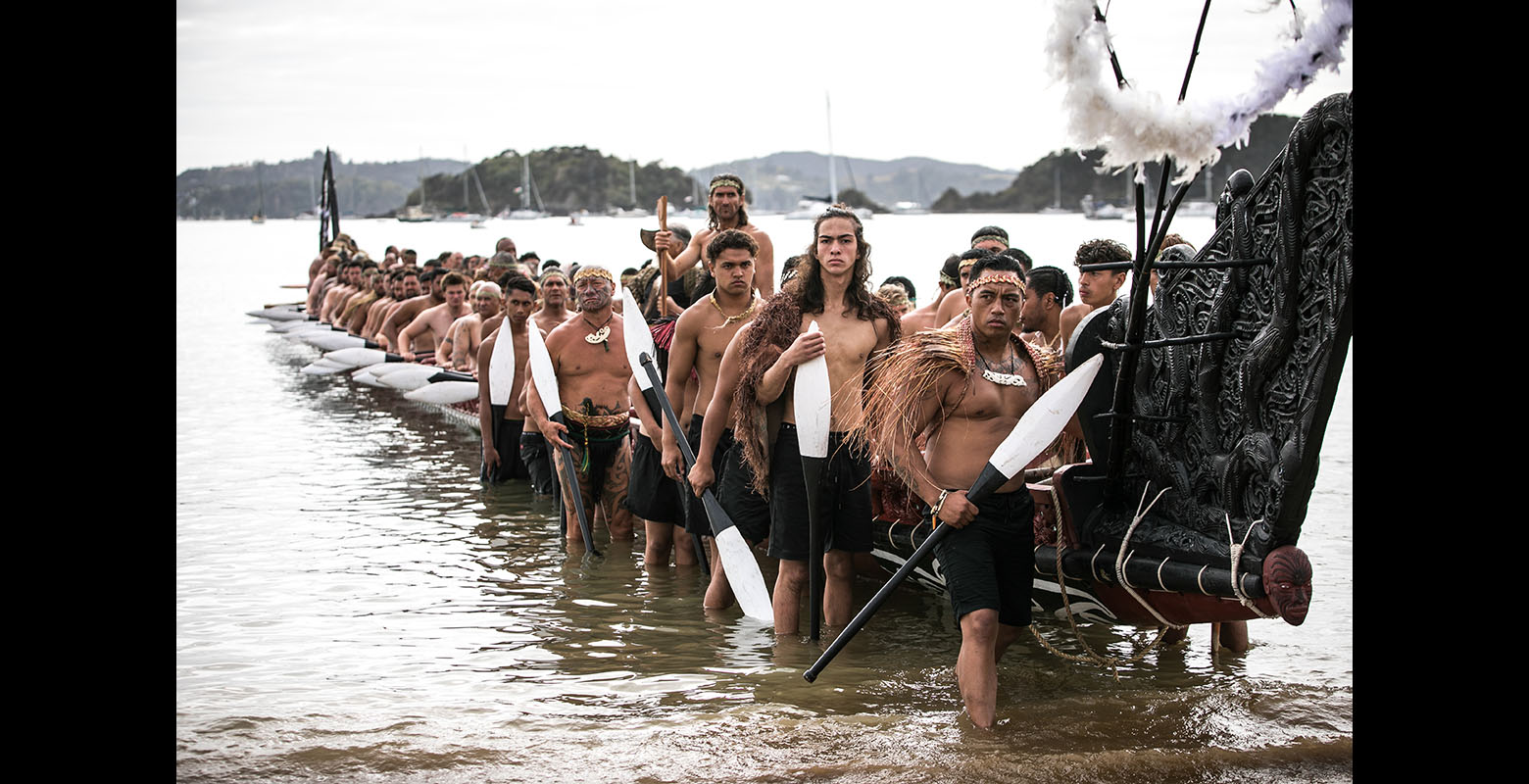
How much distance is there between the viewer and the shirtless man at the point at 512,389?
10289mm

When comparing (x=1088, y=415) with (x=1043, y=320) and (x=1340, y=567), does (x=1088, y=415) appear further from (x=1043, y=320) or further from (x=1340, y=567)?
(x=1340, y=567)

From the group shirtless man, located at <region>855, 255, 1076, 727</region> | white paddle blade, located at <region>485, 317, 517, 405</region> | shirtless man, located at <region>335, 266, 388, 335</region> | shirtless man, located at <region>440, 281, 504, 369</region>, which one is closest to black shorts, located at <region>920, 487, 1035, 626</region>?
shirtless man, located at <region>855, 255, 1076, 727</region>

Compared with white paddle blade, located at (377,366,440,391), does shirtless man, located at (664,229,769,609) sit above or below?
above

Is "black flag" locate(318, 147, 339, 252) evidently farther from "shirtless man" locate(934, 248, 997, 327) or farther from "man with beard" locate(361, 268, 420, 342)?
"shirtless man" locate(934, 248, 997, 327)

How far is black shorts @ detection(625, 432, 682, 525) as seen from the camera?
784 centimetres

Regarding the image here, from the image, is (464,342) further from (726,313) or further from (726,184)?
(726,313)

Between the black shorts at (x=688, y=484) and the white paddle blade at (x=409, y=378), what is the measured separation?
8858mm

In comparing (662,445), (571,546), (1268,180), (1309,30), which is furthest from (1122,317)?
(571,546)

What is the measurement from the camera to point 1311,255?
5008 millimetres

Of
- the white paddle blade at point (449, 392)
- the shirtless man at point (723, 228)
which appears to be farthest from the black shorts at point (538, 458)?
the white paddle blade at point (449, 392)

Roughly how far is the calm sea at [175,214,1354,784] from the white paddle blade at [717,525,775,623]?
19 centimetres

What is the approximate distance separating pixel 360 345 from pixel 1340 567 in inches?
596

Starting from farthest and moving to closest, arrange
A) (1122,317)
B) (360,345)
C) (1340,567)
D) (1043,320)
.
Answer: (360,345)
(1340,567)
(1043,320)
(1122,317)

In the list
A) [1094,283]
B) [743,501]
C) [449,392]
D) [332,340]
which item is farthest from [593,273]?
[332,340]
